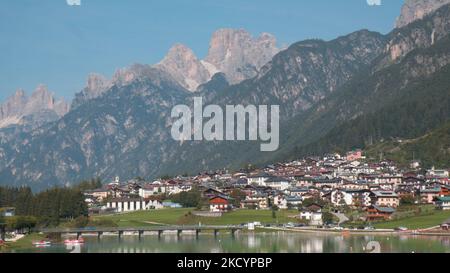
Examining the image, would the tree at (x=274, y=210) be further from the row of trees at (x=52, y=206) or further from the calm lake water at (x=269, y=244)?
the row of trees at (x=52, y=206)

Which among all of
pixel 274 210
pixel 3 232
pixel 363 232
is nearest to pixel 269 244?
pixel 363 232

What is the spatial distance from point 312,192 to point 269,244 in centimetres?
7313

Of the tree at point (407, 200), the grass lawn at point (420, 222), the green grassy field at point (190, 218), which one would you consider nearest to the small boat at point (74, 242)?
the green grassy field at point (190, 218)

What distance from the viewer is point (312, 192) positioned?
15700cm

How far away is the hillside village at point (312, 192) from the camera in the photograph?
13475cm

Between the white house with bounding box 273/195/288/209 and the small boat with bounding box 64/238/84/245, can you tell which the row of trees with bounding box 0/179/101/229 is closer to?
the small boat with bounding box 64/238/84/245

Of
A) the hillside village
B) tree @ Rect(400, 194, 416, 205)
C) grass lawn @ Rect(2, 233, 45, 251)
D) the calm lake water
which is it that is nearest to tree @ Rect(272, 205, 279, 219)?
the hillside village

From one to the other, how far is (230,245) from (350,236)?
17.4m
